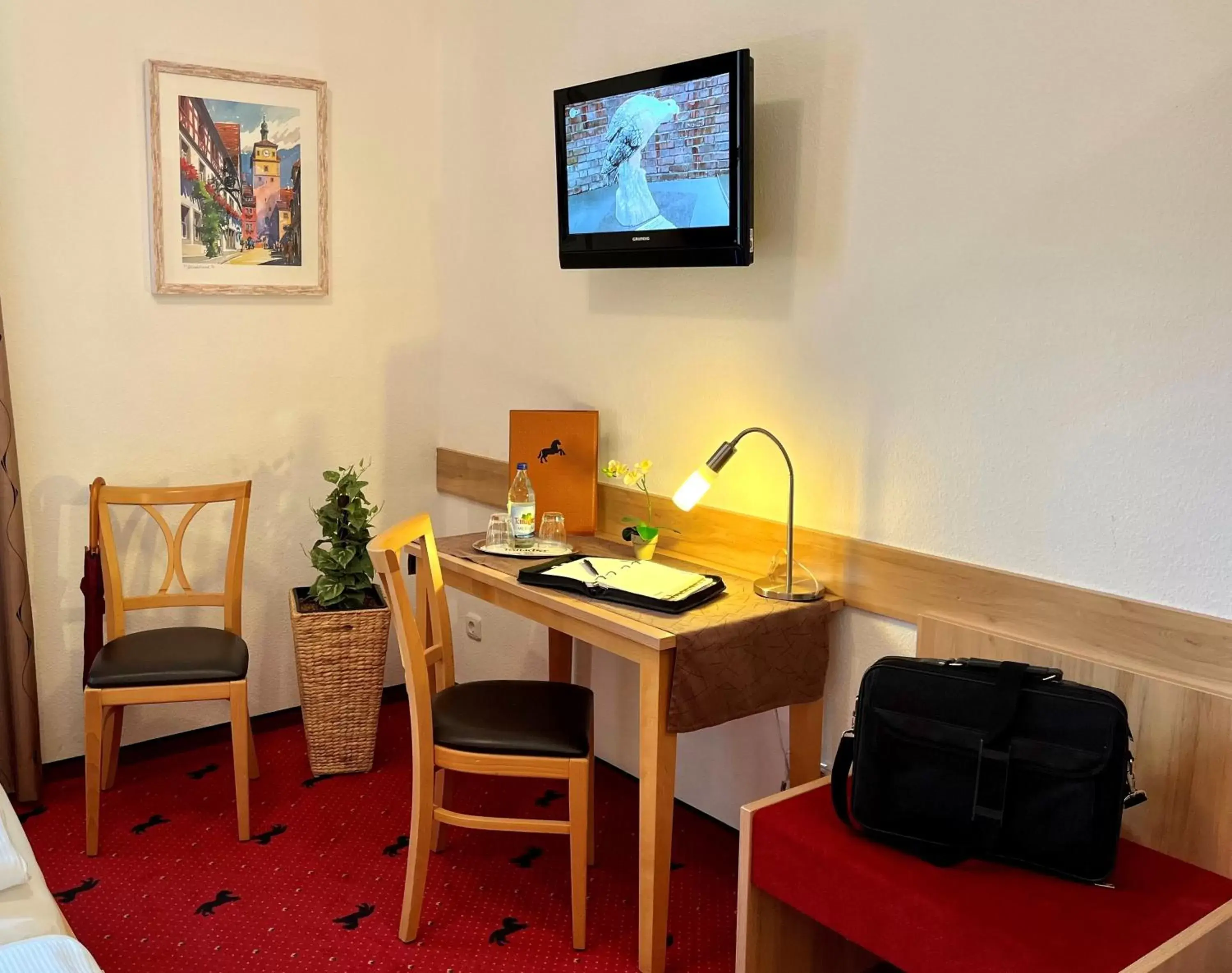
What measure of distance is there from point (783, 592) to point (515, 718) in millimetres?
669

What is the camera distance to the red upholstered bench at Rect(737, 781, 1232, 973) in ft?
5.76

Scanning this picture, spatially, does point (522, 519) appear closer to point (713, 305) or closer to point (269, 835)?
point (713, 305)

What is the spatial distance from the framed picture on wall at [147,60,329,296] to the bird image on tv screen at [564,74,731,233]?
100 centimetres

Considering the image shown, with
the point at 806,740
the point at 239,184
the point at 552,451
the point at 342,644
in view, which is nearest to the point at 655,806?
the point at 806,740

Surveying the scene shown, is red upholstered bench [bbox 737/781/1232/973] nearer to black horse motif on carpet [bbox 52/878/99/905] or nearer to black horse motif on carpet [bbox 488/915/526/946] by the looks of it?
black horse motif on carpet [bbox 488/915/526/946]

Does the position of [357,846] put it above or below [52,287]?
below

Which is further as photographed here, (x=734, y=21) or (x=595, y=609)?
Result: (x=734, y=21)

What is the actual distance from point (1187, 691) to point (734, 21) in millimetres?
1819

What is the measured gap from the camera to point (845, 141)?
2.56m

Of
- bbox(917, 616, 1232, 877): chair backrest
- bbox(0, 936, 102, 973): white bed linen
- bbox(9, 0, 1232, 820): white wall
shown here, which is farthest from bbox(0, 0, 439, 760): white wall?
bbox(917, 616, 1232, 877): chair backrest

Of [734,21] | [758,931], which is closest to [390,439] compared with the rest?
[734,21]

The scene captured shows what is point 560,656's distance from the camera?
339cm

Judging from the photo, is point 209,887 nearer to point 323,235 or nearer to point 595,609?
point 595,609

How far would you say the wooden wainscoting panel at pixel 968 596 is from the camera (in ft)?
6.75
